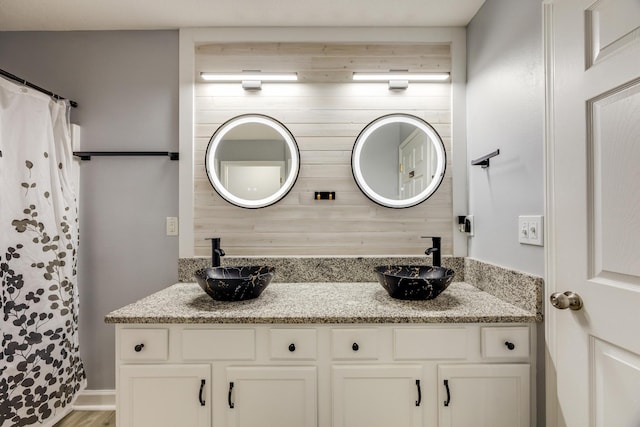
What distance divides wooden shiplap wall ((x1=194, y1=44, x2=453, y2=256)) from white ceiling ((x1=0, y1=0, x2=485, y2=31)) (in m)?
0.14

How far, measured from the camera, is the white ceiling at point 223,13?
1.64m

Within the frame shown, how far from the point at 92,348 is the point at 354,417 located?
1646mm

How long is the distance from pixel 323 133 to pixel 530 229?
1174 mm

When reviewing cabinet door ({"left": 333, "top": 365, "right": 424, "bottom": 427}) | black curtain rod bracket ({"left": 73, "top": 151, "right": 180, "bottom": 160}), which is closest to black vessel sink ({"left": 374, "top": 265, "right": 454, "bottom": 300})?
cabinet door ({"left": 333, "top": 365, "right": 424, "bottom": 427})

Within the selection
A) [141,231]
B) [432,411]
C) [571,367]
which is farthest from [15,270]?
[571,367]

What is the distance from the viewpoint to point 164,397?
124cm

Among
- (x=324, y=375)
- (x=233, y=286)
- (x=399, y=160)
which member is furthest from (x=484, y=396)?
(x=399, y=160)

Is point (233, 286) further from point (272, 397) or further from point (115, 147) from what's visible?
point (115, 147)

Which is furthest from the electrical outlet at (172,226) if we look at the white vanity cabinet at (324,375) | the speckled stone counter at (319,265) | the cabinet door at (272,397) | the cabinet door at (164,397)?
the cabinet door at (272,397)

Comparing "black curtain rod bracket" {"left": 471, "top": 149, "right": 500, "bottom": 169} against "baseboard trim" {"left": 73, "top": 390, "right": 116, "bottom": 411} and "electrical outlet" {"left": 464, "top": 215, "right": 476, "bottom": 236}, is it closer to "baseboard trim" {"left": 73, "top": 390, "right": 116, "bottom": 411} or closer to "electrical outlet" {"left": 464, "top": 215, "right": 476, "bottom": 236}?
"electrical outlet" {"left": 464, "top": 215, "right": 476, "bottom": 236}

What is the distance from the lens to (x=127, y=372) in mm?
1234

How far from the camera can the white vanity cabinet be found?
122 cm

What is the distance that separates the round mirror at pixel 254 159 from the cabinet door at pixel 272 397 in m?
0.94

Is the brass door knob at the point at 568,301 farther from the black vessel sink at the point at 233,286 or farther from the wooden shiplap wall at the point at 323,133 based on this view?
the black vessel sink at the point at 233,286
